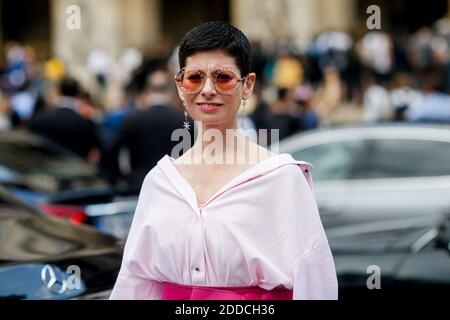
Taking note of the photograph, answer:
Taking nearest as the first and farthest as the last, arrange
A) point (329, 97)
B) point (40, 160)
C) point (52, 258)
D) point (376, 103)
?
point (52, 258)
point (40, 160)
point (376, 103)
point (329, 97)

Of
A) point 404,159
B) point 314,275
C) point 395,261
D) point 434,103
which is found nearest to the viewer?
point 314,275

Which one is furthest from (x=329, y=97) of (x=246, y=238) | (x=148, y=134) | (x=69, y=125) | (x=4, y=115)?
(x=246, y=238)

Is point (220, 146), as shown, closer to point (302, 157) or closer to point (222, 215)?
point (222, 215)

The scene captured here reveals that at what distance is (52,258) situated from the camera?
5.00m

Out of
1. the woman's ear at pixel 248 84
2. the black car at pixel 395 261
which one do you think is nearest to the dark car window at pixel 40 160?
the black car at pixel 395 261

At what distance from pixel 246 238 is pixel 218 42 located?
2.15 feet

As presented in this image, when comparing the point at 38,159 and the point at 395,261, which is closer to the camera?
the point at 395,261

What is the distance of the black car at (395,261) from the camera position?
5727mm

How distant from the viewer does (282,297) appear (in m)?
3.43

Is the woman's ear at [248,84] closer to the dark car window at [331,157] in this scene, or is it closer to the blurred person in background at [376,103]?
the dark car window at [331,157]

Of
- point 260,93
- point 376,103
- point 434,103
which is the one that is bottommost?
point 434,103

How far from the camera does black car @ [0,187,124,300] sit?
4.61 metres

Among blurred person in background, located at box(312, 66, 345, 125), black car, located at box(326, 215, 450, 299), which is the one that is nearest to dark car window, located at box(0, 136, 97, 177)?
black car, located at box(326, 215, 450, 299)
